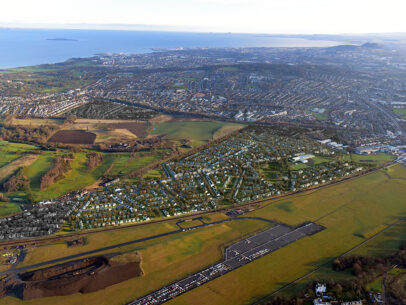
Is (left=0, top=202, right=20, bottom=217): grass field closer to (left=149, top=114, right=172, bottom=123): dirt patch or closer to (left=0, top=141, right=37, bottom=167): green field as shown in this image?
(left=0, top=141, right=37, bottom=167): green field

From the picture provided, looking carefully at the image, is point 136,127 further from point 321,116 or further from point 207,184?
point 321,116

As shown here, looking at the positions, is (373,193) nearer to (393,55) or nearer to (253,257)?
(253,257)

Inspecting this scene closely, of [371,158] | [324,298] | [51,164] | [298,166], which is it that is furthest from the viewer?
[371,158]

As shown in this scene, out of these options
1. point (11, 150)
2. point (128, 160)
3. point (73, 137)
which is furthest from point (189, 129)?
point (11, 150)

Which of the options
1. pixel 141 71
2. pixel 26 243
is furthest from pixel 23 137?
pixel 141 71

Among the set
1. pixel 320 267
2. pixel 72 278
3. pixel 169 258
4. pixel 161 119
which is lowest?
pixel 320 267

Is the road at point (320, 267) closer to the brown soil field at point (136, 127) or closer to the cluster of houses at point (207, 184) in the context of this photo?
the cluster of houses at point (207, 184)

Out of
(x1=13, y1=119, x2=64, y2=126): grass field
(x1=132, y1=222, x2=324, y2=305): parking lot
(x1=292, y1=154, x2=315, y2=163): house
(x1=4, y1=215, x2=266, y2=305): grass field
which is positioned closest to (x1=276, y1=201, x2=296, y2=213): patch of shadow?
(x1=132, y1=222, x2=324, y2=305): parking lot
